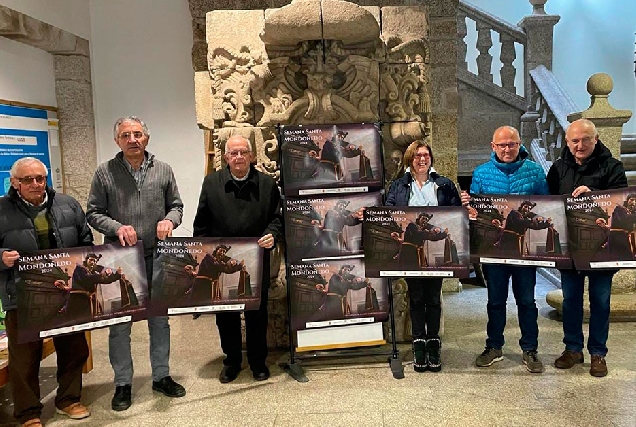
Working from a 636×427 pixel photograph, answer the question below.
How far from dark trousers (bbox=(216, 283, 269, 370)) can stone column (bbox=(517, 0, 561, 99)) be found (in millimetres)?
4507

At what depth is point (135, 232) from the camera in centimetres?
285

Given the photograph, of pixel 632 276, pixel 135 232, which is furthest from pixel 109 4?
pixel 632 276

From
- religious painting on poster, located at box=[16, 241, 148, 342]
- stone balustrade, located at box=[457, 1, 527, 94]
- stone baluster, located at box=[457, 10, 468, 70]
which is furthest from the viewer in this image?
stone balustrade, located at box=[457, 1, 527, 94]

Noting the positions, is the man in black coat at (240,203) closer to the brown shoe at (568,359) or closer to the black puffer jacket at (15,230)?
the black puffer jacket at (15,230)

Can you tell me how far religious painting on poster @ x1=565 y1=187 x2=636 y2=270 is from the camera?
2947mm

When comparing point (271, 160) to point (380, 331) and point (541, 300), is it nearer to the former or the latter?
point (380, 331)

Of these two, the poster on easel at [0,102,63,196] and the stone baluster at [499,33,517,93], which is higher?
the stone baluster at [499,33,517,93]

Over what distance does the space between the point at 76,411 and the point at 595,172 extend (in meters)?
3.12

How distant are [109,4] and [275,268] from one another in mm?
3225

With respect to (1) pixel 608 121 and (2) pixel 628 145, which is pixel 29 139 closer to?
(1) pixel 608 121

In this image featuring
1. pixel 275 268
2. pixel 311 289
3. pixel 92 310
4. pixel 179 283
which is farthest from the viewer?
pixel 275 268

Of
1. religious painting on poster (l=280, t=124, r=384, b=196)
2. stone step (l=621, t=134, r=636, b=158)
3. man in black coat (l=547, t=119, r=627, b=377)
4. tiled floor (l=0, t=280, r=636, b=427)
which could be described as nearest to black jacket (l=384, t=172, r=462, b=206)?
religious painting on poster (l=280, t=124, r=384, b=196)

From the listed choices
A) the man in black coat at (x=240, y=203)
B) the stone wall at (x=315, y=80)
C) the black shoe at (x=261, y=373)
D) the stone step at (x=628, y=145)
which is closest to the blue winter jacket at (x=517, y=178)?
the stone wall at (x=315, y=80)

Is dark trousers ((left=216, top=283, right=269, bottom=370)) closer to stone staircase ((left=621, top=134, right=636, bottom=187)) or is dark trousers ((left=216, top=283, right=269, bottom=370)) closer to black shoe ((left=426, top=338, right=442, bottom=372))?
black shoe ((left=426, top=338, right=442, bottom=372))
